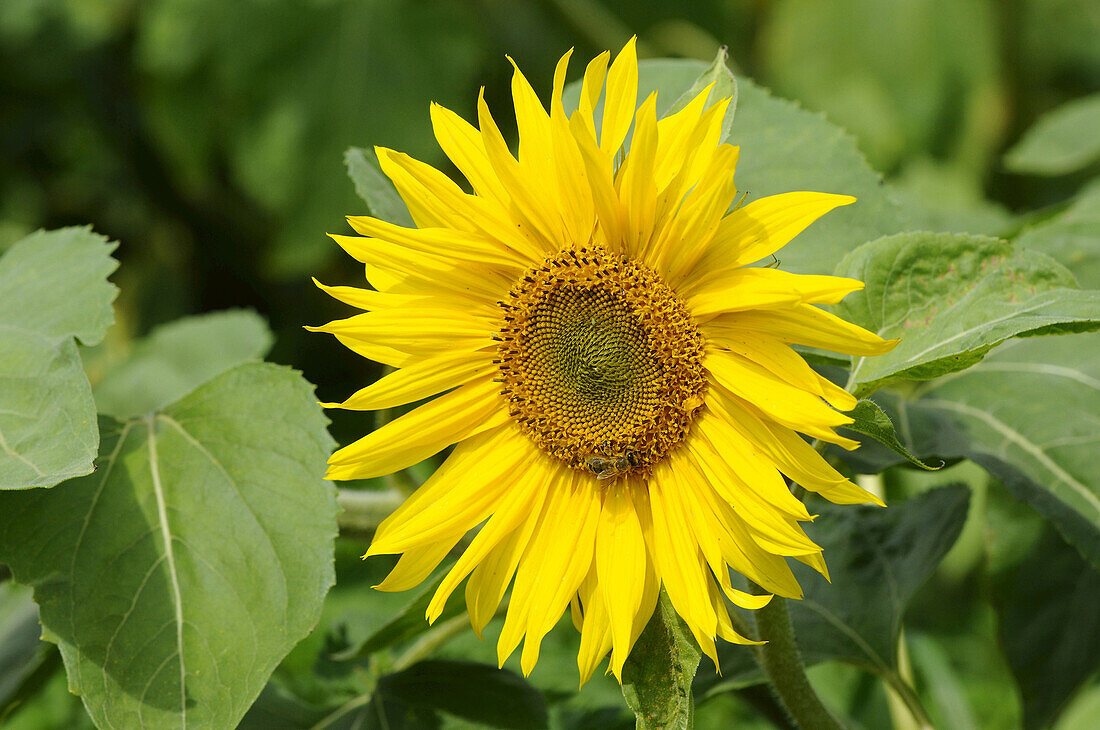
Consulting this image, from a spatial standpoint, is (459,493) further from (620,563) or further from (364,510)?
(364,510)

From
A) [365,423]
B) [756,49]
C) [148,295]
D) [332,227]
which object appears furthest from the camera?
[756,49]

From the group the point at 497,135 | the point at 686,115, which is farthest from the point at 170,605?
the point at 686,115

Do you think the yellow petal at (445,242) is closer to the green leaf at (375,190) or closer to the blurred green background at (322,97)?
the green leaf at (375,190)

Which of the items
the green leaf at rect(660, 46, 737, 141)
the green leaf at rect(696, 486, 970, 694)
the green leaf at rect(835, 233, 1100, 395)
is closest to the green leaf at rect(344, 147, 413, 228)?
the green leaf at rect(660, 46, 737, 141)

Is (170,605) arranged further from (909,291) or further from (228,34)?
(228,34)

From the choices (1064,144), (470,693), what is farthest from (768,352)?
(1064,144)

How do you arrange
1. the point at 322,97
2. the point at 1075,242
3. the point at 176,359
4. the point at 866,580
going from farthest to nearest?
the point at 322,97
the point at 176,359
the point at 1075,242
the point at 866,580
